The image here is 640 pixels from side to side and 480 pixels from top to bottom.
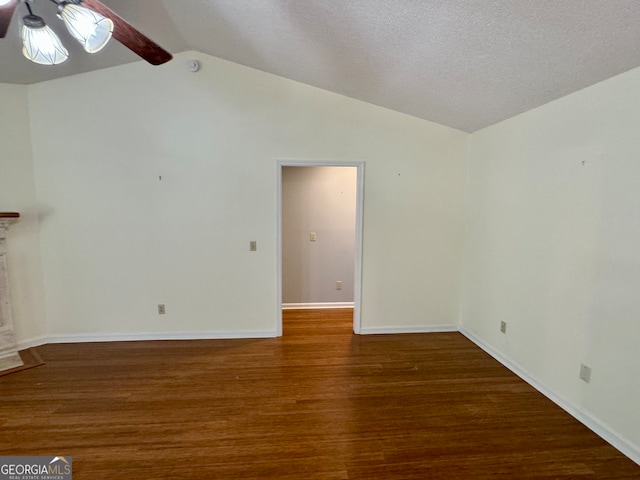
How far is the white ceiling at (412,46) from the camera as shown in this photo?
5.04 ft

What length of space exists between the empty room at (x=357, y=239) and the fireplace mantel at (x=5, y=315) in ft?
0.07

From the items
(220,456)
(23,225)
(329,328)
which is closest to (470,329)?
(329,328)

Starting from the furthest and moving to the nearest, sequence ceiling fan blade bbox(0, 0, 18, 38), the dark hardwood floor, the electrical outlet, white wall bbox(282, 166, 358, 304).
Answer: white wall bbox(282, 166, 358, 304)
the electrical outlet
the dark hardwood floor
ceiling fan blade bbox(0, 0, 18, 38)

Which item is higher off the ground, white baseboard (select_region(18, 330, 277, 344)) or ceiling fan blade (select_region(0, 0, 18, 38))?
ceiling fan blade (select_region(0, 0, 18, 38))

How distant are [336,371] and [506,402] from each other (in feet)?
4.30

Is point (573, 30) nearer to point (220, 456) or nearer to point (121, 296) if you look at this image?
point (220, 456)

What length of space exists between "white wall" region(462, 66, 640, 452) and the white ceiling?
0.26 meters

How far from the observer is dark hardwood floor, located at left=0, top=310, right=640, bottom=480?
170 cm

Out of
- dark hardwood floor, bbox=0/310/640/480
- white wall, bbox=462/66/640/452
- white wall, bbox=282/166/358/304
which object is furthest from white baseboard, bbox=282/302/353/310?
white wall, bbox=462/66/640/452

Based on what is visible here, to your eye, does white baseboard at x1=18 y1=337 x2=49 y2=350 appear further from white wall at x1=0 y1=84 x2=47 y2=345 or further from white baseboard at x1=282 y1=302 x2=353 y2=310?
white baseboard at x1=282 y1=302 x2=353 y2=310

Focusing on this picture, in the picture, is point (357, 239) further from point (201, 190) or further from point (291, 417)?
point (291, 417)

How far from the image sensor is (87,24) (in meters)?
1.35

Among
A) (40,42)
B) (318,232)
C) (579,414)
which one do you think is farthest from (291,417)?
(318,232)

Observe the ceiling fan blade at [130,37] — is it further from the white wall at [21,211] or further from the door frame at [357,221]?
the white wall at [21,211]
